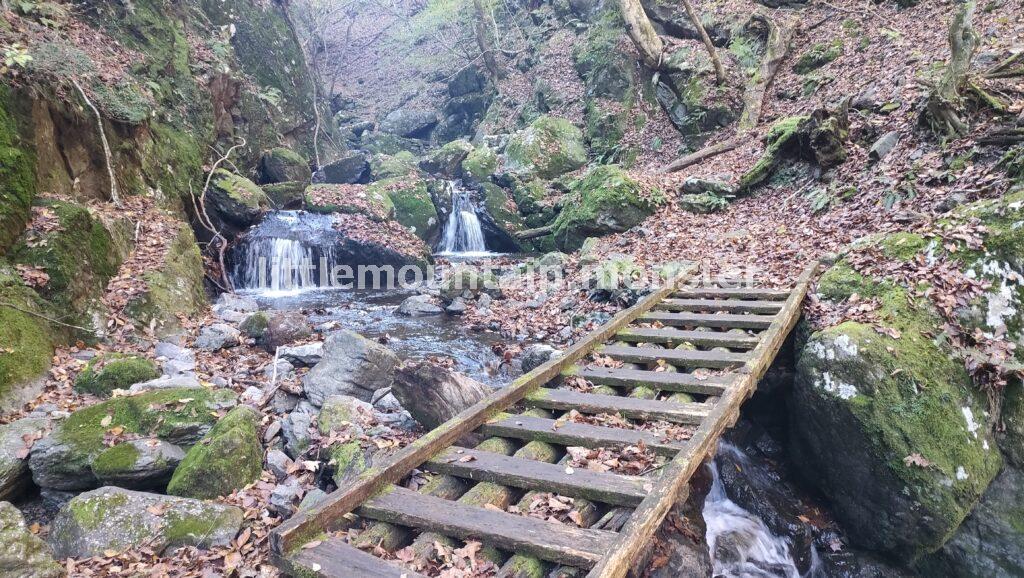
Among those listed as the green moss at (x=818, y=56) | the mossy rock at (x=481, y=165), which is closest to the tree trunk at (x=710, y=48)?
the green moss at (x=818, y=56)

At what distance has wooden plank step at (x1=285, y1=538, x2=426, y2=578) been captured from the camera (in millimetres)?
2635

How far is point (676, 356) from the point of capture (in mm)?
5293

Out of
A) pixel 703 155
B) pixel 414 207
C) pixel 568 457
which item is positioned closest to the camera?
pixel 568 457

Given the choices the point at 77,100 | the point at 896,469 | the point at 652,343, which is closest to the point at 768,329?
the point at 652,343

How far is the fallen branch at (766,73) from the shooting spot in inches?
572

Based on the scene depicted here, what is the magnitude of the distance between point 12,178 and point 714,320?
882 centimetres

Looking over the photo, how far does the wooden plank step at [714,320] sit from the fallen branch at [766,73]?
1025 cm

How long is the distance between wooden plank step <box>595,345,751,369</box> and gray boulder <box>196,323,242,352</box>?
219 inches

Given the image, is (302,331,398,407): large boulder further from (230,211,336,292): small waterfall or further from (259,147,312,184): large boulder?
(259,147,312,184): large boulder

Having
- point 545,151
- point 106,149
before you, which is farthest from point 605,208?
point 106,149

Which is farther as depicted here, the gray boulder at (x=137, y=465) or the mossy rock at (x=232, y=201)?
the mossy rock at (x=232, y=201)

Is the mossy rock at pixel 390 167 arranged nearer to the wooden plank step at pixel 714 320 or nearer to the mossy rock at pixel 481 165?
the mossy rock at pixel 481 165

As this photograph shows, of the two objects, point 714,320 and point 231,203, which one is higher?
point 231,203

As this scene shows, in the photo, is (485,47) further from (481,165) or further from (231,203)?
(231,203)
